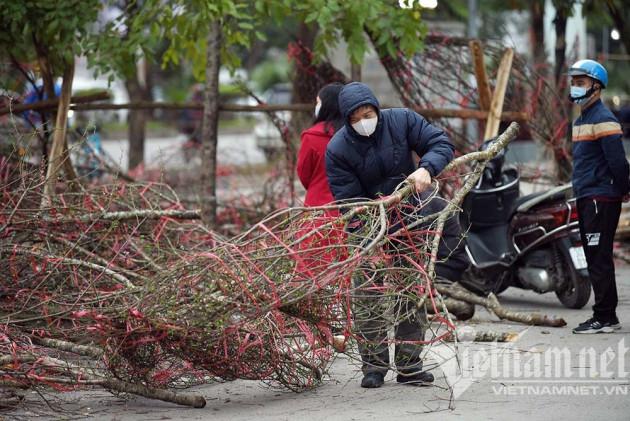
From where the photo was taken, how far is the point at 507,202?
8.45m

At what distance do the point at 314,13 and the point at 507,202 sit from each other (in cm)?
241

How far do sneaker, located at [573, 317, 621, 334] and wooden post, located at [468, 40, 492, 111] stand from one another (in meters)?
3.15

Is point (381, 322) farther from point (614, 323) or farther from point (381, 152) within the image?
point (614, 323)

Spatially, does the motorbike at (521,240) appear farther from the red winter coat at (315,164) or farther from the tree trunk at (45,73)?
the tree trunk at (45,73)

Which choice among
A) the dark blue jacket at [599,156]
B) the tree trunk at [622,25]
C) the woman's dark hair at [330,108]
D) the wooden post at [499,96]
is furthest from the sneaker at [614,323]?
the tree trunk at [622,25]

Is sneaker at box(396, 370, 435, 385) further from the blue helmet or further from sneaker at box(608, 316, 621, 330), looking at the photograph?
the blue helmet

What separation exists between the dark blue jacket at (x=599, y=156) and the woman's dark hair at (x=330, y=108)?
69.9 inches

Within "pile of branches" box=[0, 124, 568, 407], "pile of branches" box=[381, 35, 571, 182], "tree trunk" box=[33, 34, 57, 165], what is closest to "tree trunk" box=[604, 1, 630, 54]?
"pile of branches" box=[381, 35, 571, 182]

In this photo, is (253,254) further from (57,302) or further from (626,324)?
(626,324)

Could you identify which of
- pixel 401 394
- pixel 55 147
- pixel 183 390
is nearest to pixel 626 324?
pixel 401 394

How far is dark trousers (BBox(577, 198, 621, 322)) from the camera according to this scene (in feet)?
22.1

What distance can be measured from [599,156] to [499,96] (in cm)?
268

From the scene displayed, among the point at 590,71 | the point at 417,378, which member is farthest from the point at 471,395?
the point at 590,71

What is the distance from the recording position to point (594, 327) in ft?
22.1
